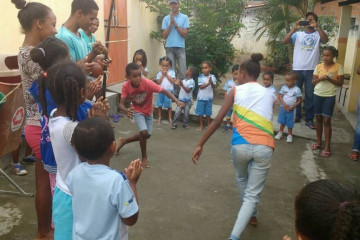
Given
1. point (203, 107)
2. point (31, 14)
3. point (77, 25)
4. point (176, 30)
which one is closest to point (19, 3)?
point (31, 14)

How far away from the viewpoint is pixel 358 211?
117 centimetres

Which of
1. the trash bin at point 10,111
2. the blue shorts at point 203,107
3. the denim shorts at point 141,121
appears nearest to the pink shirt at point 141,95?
the denim shorts at point 141,121

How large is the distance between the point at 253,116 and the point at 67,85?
Answer: 5.10 ft

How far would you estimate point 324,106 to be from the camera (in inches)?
214

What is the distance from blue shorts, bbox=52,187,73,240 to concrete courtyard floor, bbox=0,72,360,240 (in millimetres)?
1044

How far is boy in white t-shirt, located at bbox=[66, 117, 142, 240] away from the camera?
1.84 m

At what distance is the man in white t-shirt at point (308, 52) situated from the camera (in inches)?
259

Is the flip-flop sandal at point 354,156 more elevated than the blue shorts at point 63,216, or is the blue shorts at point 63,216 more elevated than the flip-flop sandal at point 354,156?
the blue shorts at point 63,216

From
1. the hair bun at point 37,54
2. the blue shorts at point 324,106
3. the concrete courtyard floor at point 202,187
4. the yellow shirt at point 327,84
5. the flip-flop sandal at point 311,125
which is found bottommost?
the concrete courtyard floor at point 202,187

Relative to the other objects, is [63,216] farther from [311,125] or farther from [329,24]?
[329,24]

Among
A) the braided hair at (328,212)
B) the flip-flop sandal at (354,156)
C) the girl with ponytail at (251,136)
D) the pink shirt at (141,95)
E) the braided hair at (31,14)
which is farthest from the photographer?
the flip-flop sandal at (354,156)

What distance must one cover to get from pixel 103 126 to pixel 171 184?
242 centimetres

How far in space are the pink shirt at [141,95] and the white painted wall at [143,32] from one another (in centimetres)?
447

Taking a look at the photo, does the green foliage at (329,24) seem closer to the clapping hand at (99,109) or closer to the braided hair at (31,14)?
the braided hair at (31,14)
